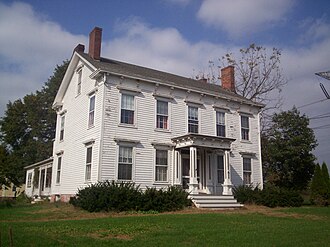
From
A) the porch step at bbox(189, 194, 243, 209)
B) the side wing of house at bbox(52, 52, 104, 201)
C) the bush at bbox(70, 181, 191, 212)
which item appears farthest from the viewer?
the side wing of house at bbox(52, 52, 104, 201)

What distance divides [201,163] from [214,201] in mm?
3536

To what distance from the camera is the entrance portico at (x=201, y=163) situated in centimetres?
2059

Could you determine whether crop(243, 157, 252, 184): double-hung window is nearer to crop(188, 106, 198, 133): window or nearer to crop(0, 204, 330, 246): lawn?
crop(188, 106, 198, 133): window

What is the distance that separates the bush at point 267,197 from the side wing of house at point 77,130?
31.3 ft

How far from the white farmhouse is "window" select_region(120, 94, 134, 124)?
60 millimetres

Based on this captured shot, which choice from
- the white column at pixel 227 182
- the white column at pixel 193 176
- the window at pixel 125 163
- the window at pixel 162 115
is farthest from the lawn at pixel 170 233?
the window at pixel 162 115

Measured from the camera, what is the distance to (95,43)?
23156 millimetres

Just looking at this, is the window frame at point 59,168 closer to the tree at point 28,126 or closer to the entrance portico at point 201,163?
the entrance portico at point 201,163

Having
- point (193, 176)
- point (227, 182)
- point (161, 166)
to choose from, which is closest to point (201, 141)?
point (193, 176)

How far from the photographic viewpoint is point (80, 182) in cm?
2153

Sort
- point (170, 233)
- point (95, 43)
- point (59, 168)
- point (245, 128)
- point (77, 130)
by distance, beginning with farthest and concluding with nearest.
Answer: point (245, 128)
point (59, 168)
point (77, 130)
point (95, 43)
point (170, 233)

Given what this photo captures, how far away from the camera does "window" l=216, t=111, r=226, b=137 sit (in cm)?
2490

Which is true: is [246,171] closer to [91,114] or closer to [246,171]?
[246,171]

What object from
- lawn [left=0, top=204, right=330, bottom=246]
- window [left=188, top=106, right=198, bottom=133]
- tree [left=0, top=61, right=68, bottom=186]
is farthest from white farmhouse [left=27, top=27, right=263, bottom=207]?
tree [left=0, top=61, right=68, bottom=186]
